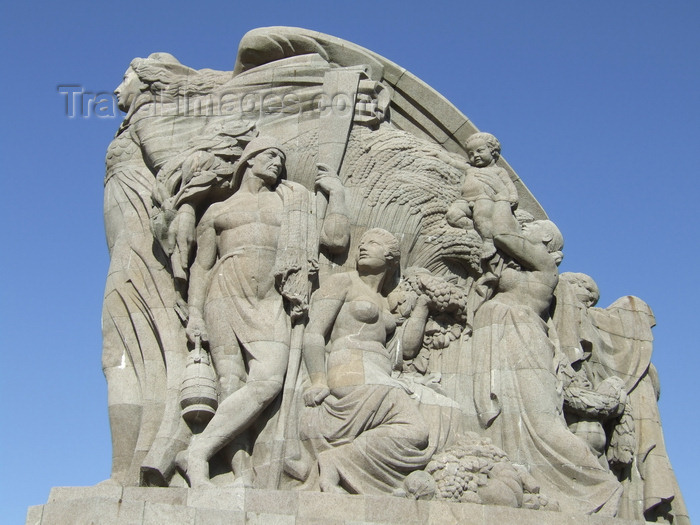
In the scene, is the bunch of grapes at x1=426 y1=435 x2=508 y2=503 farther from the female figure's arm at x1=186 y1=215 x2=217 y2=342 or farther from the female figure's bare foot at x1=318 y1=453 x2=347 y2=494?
the female figure's arm at x1=186 y1=215 x2=217 y2=342

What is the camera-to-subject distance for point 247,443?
1020cm

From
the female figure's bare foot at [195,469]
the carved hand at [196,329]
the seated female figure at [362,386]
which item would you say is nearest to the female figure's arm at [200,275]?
the carved hand at [196,329]

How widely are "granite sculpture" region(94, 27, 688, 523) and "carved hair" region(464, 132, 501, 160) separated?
0.02 m

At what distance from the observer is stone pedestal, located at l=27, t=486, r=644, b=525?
348 inches

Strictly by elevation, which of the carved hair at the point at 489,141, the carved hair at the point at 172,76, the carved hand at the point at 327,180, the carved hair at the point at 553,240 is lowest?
the carved hair at the point at 553,240

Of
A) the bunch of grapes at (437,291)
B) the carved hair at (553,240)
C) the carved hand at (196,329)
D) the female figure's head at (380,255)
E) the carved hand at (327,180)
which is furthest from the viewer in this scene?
the carved hair at (553,240)

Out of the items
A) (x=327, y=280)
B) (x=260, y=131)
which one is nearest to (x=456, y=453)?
(x=327, y=280)

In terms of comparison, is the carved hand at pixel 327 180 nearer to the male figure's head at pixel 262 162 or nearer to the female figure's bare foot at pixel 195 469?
the male figure's head at pixel 262 162

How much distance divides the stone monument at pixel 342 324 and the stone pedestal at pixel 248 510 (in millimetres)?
19

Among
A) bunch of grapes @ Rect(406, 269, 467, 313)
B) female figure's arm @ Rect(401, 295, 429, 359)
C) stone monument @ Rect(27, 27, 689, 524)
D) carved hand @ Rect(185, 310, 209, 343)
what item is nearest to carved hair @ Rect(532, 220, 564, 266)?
stone monument @ Rect(27, 27, 689, 524)

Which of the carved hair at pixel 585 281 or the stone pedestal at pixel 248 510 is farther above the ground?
the carved hair at pixel 585 281

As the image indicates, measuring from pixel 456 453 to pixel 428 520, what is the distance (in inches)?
34.6

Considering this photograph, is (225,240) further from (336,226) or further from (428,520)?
(428,520)

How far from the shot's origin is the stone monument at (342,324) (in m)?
9.84
